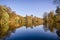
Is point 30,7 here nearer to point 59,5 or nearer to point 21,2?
point 21,2

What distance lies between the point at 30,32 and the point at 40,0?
824 millimetres

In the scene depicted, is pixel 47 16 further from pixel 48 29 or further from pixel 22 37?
pixel 22 37

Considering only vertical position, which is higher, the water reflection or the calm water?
the water reflection

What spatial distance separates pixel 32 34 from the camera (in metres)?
4.15

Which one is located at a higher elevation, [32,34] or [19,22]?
[19,22]

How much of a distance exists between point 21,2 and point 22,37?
0.87m

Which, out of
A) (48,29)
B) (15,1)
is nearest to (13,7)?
(15,1)

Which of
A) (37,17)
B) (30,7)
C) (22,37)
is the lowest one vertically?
(22,37)

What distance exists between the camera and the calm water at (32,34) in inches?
163

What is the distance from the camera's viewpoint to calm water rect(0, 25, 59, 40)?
4.14 m

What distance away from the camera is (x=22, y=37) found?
4.16 metres

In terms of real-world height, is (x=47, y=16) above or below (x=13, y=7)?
below

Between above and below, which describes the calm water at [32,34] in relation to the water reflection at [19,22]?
below

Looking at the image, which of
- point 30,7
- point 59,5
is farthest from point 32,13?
point 59,5
